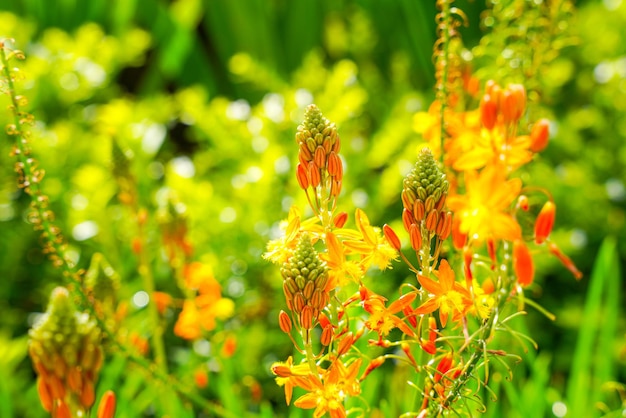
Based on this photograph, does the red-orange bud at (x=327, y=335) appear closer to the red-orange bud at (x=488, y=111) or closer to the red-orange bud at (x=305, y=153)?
the red-orange bud at (x=305, y=153)

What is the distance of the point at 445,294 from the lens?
65cm

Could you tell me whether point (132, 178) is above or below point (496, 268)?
above

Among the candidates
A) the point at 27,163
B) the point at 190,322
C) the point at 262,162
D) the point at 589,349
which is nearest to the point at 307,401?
the point at 27,163

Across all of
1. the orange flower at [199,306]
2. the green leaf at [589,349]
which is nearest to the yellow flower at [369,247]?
the orange flower at [199,306]

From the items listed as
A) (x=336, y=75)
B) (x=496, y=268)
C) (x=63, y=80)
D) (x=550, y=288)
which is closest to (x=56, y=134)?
(x=63, y=80)

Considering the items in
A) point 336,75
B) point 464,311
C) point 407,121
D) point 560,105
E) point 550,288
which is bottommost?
point 550,288

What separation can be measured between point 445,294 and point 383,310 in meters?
0.05

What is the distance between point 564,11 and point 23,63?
6.74 feet

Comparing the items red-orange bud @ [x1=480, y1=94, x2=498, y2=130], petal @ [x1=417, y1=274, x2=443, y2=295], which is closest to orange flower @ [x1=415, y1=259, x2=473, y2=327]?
petal @ [x1=417, y1=274, x2=443, y2=295]

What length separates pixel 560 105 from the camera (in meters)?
2.87

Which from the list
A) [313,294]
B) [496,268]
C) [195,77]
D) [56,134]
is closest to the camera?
[313,294]

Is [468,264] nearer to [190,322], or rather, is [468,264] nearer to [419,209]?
[419,209]

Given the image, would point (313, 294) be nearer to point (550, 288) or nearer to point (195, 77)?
point (550, 288)

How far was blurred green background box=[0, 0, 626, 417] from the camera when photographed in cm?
163
